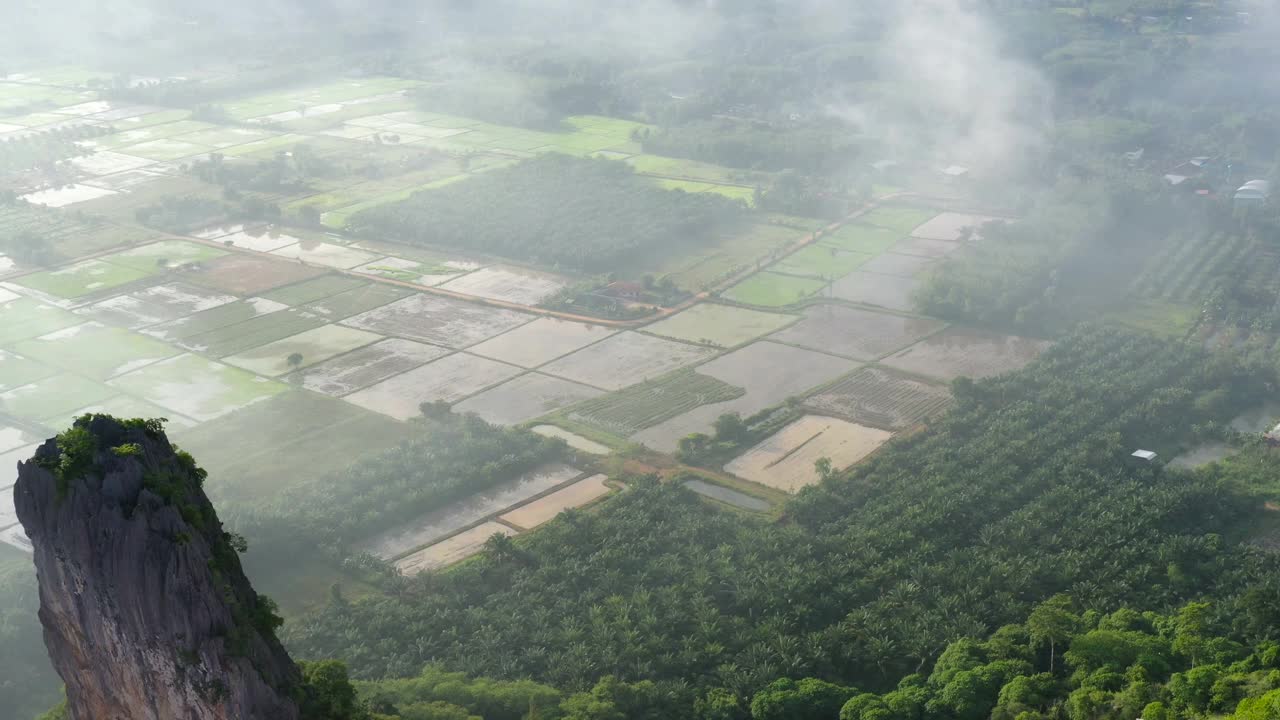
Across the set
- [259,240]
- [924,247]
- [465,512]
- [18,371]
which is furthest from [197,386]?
[924,247]

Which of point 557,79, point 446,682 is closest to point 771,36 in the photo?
point 557,79

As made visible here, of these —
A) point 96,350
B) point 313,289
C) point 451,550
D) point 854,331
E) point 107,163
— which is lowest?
point 854,331

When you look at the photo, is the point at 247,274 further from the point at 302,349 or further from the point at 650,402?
the point at 650,402

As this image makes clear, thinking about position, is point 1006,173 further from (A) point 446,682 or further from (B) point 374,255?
(A) point 446,682

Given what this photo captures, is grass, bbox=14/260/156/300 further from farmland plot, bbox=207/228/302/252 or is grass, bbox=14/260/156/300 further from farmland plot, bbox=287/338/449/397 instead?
farmland plot, bbox=287/338/449/397

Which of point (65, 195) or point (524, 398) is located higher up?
point (65, 195)

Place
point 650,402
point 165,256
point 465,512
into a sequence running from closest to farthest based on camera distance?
point 465,512, point 650,402, point 165,256

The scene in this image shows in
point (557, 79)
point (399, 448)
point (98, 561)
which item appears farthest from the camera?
point (557, 79)

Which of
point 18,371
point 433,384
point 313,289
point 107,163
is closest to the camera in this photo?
point 433,384
